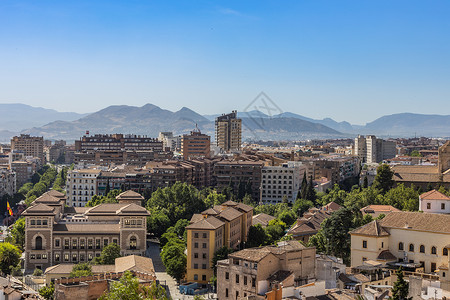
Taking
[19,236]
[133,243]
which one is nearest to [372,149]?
[133,243]

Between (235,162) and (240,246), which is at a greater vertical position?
(235,162)

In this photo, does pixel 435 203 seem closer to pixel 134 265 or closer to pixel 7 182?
pixel 134 265

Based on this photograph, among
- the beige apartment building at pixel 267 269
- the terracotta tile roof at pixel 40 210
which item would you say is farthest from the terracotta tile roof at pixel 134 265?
the terracotta tile roof at pixel 40 210

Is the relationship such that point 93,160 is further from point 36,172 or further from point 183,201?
point 183,201

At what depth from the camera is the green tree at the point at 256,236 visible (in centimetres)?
5245

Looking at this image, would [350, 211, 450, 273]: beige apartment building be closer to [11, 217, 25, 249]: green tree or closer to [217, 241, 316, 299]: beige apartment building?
[217, 241, 316, 299]: beige apartment building

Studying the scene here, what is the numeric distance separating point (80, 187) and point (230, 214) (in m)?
39.8

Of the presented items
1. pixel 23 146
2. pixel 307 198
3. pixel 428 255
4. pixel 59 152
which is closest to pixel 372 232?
pixel 428 255

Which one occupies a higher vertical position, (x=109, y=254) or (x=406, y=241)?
(x=406, y=241)

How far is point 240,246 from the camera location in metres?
51.6

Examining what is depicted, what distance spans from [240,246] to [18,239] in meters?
20.6

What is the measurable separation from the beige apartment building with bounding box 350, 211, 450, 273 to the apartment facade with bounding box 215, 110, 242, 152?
108811mm

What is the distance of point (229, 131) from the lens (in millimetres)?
149375

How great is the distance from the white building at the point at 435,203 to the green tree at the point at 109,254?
2407 centimetres
